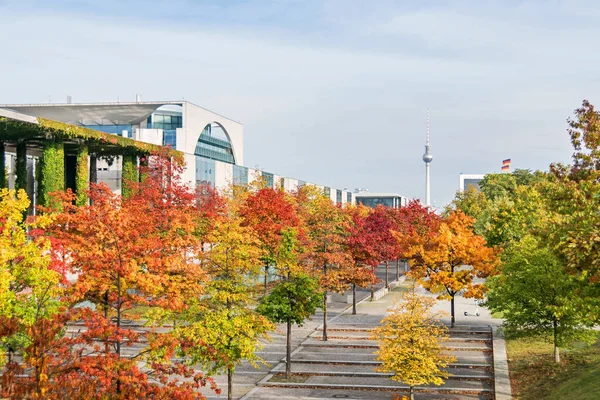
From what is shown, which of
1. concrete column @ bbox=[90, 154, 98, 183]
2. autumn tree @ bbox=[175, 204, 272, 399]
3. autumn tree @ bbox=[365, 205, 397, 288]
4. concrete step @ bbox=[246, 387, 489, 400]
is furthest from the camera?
concrete column @ bbox=[90, 154, 98, 183]

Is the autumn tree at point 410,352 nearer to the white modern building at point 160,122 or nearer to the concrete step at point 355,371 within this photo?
the concrete step at point 355,371

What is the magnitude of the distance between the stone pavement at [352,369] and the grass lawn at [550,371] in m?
0.75

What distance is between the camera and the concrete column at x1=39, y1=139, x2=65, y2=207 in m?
48.0

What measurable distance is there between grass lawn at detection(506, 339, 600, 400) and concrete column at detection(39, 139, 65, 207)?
113ft

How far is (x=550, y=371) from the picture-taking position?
28.8 m

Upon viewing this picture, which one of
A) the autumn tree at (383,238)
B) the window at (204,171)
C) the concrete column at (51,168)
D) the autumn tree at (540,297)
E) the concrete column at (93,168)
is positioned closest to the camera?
the autumn tree at (540,297)

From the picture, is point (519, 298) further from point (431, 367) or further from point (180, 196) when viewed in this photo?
point (180, 196)

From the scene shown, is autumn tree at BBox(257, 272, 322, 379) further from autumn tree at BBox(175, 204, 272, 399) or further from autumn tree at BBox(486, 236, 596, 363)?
autumn tree at BBox(486, 236, 596, 363)

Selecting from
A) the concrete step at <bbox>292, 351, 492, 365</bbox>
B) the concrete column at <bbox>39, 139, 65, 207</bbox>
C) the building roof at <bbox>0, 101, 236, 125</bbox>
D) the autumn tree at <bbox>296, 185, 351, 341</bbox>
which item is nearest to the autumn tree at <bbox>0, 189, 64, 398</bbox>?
the concrete step at <bbox>292, 351, 492, 365</bbox>

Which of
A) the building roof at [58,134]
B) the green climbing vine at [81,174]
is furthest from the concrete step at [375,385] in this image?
the green climbing vine at [81,174]

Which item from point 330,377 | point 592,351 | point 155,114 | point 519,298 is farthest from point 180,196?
point 155,114

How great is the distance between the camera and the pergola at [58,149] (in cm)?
4627

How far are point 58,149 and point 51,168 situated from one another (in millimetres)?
1718

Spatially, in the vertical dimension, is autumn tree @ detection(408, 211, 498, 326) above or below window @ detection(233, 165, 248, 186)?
below
